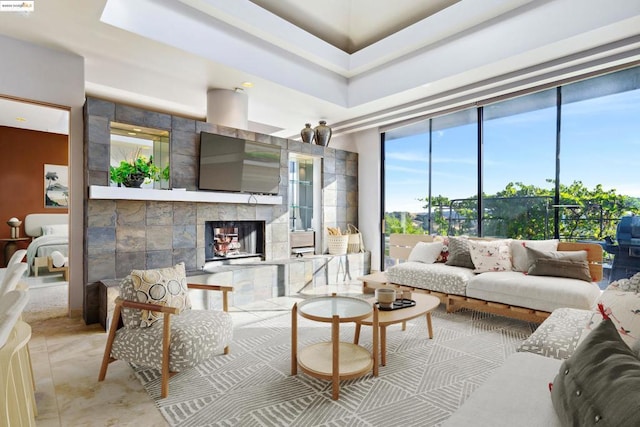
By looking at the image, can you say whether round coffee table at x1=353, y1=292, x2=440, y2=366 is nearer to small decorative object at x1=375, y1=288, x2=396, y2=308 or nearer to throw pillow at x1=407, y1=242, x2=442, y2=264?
small decorative object at x1=375, y1=288, x2=396, y2=308

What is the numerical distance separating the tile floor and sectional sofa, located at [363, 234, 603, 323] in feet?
9.77

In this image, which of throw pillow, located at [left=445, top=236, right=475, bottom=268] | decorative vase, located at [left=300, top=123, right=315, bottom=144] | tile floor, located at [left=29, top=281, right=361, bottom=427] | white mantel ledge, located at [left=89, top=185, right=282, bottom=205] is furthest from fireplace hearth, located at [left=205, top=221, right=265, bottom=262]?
throw pillow, located at [left=445, top=236, right=475, bottom=268]

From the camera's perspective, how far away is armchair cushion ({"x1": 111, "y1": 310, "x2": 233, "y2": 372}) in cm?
218

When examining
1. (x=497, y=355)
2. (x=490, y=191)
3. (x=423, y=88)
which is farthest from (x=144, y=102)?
(x=497, y=355)

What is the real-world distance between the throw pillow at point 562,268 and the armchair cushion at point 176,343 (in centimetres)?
320

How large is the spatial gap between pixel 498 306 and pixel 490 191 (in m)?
1.91

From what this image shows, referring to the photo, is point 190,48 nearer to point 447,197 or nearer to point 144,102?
point 144,102

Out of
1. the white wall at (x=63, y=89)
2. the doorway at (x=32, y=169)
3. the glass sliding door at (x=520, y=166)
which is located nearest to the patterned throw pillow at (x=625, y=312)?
the glass sliding door at (x=520, y=166)

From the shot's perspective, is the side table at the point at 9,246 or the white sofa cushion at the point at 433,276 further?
the side table at the point at 9,246

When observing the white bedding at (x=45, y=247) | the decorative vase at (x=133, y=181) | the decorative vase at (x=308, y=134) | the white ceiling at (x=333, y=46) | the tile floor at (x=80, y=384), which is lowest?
the tile floor at (x=80, y=384)

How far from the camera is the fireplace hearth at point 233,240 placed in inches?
178

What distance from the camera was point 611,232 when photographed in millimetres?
3857

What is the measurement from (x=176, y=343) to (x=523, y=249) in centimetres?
372

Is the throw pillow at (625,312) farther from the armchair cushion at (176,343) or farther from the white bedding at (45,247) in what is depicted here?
the white bedding at (45,247)
